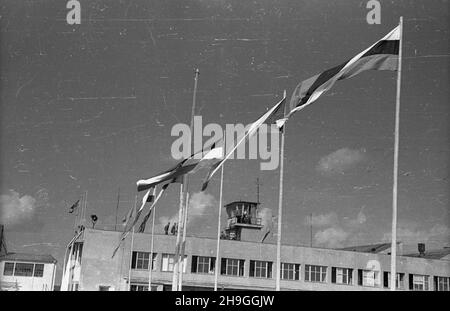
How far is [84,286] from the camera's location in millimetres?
49438

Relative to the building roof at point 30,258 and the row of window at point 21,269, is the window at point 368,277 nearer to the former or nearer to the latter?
the building roof at point 30,258

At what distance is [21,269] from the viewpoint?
2616 inches

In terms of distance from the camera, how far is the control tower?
6669 cm

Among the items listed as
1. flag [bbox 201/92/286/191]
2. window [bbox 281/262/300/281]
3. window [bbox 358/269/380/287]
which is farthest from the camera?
window [bbox 358/269/380/287]

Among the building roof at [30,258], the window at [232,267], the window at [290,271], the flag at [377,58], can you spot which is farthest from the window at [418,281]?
the flag at [377,58]

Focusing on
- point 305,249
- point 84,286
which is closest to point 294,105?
point 84,286

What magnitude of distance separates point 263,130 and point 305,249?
33.1 m

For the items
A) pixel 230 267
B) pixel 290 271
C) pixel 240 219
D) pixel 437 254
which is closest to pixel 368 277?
pixel 290 271

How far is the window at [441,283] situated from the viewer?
62.5m

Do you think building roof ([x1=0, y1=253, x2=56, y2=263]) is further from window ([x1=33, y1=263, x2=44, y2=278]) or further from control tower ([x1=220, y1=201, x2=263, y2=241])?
control tower ([x1=220, y1=201, x2=263, y2=241])

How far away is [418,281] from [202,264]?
21.7 m

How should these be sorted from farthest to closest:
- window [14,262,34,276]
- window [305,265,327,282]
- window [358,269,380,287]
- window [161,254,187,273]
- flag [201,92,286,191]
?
window [14,262,34,276]
window [358,269,380,287]
window [305,265,327,282]
window [161,254,187,273]
flag [201,92,286,191]

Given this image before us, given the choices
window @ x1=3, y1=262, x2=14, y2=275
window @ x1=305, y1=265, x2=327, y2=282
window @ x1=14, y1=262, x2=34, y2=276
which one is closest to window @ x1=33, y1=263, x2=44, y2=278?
window @ x1=14, y1=262, x2=34, y2=276

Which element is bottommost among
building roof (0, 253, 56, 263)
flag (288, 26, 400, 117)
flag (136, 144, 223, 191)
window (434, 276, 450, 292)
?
flag (136, 144, 223, 191)
